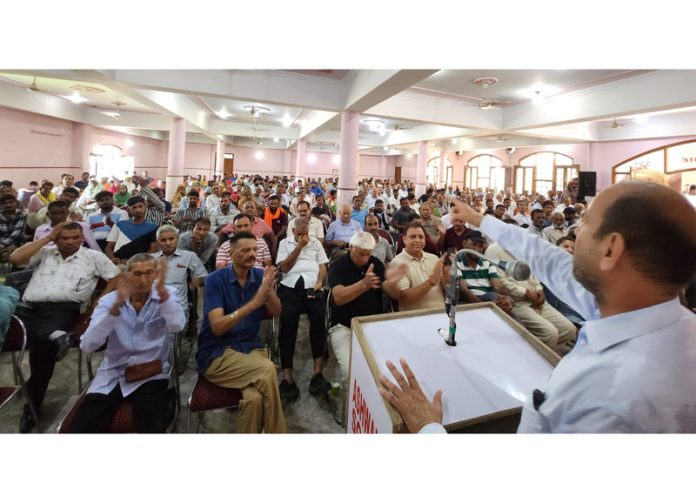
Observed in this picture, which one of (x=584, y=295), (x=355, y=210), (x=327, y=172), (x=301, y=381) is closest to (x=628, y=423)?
(x=584, y=295)

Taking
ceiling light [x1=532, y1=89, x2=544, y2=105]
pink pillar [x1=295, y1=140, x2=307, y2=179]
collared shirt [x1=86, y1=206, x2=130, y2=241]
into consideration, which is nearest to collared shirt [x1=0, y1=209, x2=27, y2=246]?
collared shirt [x1=86, y1=206, x2=130, y2=241]

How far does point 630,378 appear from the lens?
69 cm

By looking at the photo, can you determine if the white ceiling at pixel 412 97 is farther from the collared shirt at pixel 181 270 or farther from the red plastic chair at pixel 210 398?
the red plastic chair at pixel 210 398

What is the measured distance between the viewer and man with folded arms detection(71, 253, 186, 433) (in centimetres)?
140

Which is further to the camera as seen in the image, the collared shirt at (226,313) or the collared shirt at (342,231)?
the collared shirt at (342,231)

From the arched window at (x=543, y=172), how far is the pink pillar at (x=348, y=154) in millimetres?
3459

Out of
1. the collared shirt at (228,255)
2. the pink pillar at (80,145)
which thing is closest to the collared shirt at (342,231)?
the collared shirt at (228,255)

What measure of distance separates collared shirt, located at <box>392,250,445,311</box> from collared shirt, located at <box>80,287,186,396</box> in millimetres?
1318

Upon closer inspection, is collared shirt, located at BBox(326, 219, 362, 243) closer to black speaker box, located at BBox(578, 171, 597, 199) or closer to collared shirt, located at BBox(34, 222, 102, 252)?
collared shirt, located at BBox(34, 222, 102, 252)

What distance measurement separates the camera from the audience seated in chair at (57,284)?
1.95 metres

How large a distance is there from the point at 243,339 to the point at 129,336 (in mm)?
518

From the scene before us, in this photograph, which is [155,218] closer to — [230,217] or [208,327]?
[230,217]

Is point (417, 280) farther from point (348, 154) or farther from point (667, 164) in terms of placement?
point (348, 154)
